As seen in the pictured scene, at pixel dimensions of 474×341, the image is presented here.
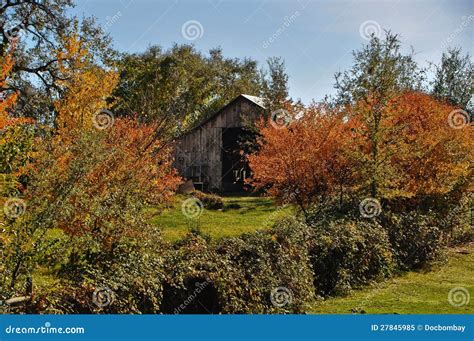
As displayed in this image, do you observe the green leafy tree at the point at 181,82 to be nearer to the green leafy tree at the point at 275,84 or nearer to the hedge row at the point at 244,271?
the green leafy tree at the point at 275,84

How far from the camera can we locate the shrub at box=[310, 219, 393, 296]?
13.6 metres

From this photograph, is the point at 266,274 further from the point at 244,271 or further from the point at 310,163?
the point at 310,163

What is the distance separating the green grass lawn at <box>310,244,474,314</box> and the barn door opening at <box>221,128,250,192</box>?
24175mm

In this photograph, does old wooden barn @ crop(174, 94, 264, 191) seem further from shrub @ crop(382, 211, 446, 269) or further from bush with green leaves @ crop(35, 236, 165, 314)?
bush with green leaves @ crop(35, 236, 165, 314)

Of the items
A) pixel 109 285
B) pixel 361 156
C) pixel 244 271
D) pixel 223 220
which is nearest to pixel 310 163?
pixel 361 156

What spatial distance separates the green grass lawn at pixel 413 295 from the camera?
471 inches

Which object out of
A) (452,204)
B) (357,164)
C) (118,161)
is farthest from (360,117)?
(118,161)

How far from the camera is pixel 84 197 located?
1038 cm

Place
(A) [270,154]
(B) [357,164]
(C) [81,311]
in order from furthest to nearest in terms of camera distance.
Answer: (A) [270,154] < (B) [357,164] < (C) [81,311]

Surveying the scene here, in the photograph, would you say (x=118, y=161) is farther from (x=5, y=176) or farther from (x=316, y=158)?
(x=316, y=158)

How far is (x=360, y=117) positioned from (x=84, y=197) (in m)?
10.7

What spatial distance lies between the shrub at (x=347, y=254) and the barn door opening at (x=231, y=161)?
24.9 meters

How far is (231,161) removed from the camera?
41594 mm

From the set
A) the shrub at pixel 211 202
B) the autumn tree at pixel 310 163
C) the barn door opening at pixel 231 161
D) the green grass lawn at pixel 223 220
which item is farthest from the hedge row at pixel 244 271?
the barn door opening at pixel 231 161
